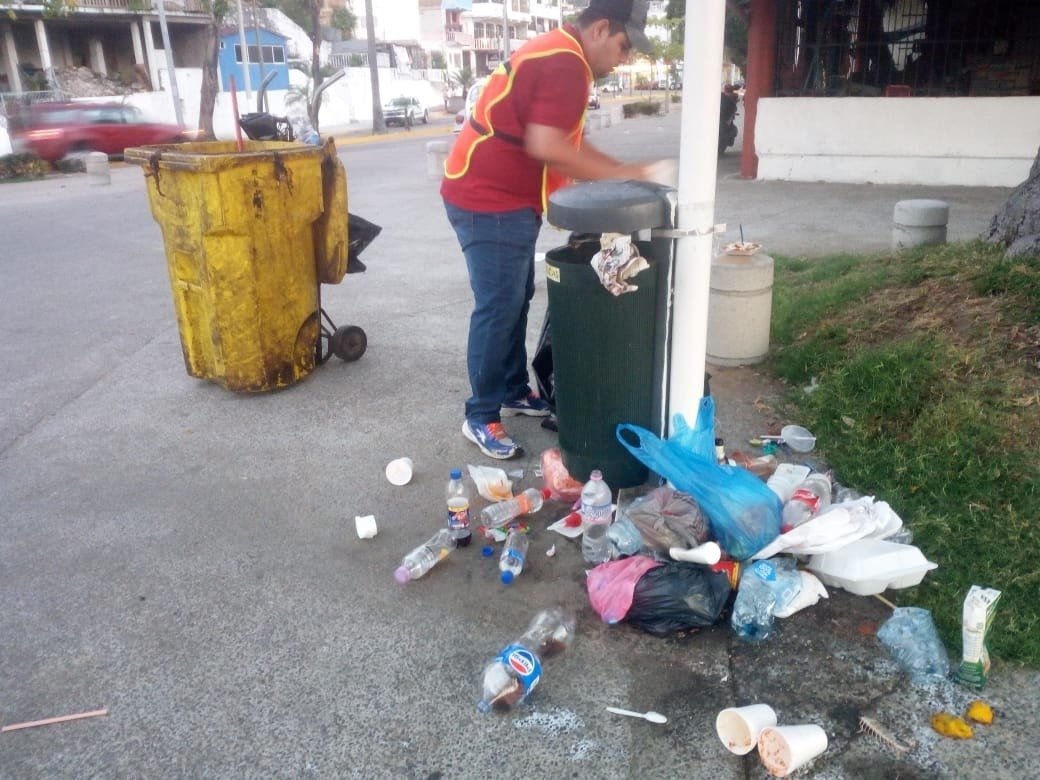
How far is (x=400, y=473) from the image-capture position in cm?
401

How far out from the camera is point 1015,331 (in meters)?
4.23

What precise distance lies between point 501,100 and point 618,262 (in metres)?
0.92

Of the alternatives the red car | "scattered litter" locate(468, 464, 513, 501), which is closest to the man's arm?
"scattered litter" locate(468, 464, 513, 501)

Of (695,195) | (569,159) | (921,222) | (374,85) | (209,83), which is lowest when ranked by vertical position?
(921,222)

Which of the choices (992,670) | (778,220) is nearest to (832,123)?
(778,220)

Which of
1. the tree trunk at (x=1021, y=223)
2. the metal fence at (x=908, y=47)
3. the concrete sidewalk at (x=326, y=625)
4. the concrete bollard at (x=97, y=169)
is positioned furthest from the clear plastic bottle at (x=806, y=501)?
the concrete bollard at (x=97, y=169)

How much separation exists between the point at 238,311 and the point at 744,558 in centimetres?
309

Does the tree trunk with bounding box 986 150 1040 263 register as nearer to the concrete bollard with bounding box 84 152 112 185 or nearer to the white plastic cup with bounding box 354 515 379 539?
the white plastic cup with bounding box 354 515 379 539

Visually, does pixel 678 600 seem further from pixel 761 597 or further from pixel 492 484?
pixel 492 484

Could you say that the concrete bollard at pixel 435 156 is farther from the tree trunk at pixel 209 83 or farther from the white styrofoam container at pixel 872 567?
the tree trunk at pixel 209 83

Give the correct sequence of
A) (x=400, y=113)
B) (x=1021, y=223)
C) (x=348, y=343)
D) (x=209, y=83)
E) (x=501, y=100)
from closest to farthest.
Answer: (x=501, y=100) < (x=1021, y=223) < (x=348, y=343) < (x=209, y=83) < (x=400, y=113)

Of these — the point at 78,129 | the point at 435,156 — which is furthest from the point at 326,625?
the point at 78,129

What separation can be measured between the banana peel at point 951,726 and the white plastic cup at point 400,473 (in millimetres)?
2378

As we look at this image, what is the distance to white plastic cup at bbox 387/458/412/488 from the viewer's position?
4.00 metres
